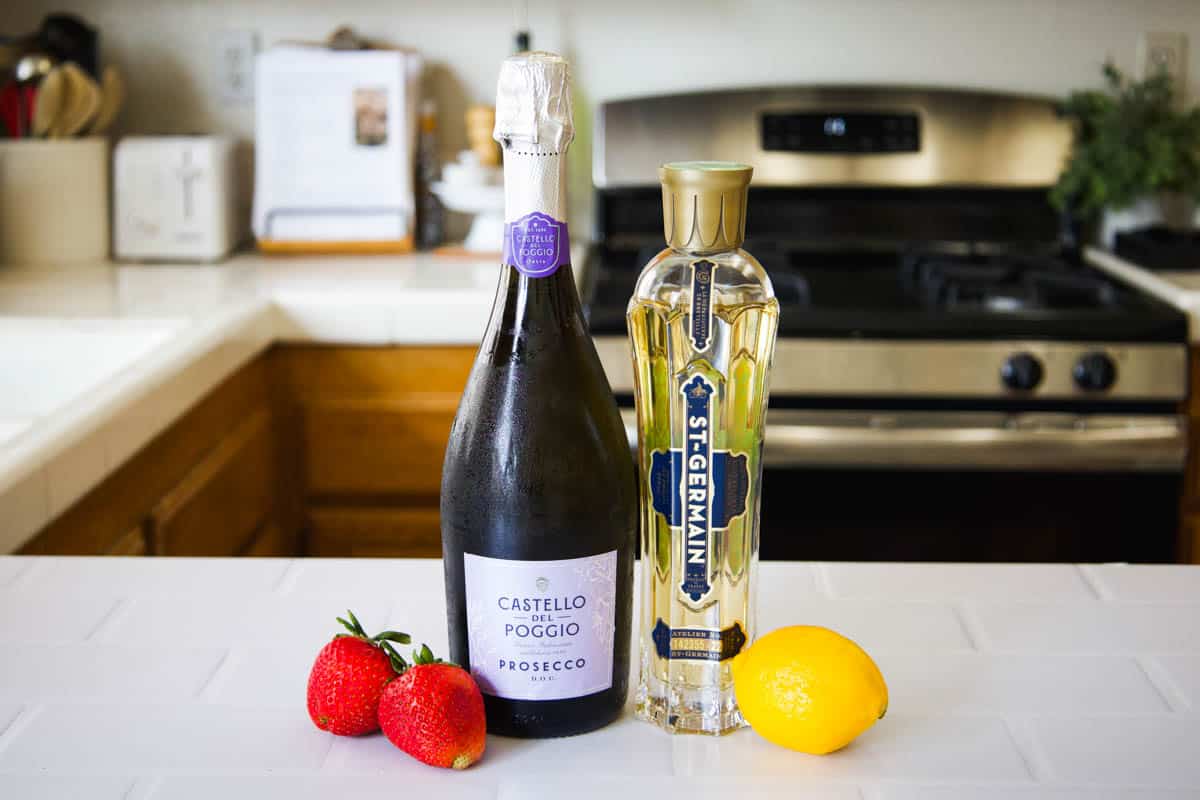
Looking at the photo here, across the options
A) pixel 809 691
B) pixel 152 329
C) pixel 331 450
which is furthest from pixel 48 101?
pixel 809 691

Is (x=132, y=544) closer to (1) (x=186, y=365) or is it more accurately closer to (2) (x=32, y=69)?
(1) (x=186, y=365)

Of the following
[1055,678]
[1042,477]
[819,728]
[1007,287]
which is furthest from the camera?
[1007,287]

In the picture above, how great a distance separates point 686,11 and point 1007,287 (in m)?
0.79

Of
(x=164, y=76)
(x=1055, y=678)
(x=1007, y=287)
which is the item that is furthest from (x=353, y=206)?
(x=1055, y=678)

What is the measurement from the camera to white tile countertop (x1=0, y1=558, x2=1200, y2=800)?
1.98 feet

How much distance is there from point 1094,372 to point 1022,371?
10cm

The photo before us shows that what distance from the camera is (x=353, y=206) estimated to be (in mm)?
2291

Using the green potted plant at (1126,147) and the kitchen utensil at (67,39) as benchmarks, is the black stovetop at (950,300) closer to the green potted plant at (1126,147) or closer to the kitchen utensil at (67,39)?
the green potted plant at (1126,147)

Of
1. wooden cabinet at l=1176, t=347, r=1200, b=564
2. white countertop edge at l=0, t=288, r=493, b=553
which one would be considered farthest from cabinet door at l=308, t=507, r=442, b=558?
wooden cabinet at l=1176, t=347, r=1200, b=564

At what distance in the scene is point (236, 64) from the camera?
239cm

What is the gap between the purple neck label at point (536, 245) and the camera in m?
0.61

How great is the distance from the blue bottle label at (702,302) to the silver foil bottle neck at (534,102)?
0.28 ft

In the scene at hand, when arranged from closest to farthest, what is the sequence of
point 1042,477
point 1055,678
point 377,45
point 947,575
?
point 1055,678 < point 947,575 < point 1042,477 < point 377,45

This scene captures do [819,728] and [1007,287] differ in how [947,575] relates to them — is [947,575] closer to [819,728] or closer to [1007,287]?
[819,728]
